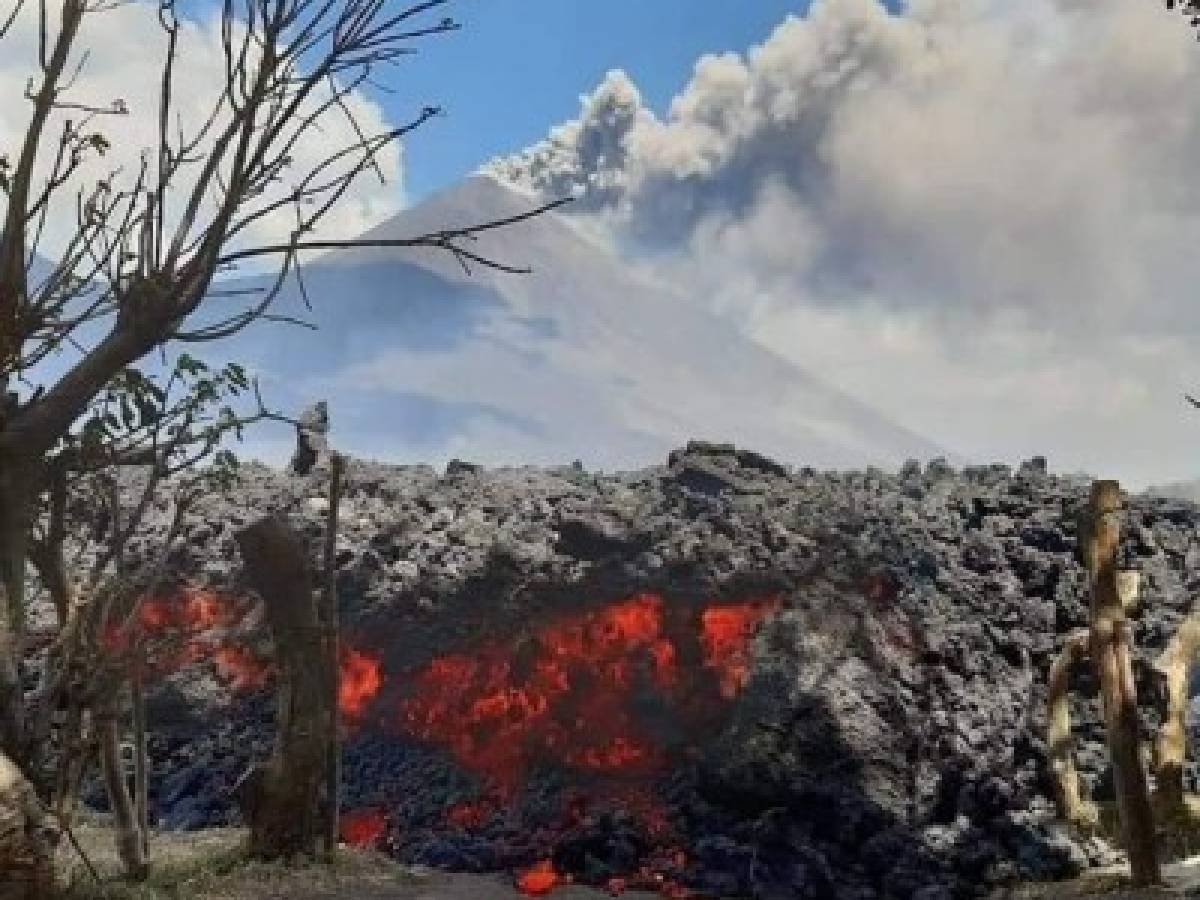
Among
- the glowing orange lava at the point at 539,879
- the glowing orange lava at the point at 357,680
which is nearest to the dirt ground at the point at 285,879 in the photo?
the glowing orange lava at the point at 539,879

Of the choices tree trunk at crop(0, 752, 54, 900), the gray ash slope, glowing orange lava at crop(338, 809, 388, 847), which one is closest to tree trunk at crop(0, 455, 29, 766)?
tree trunk at crop(0, 752, 54, 900)

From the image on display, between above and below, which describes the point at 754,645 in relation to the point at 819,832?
above

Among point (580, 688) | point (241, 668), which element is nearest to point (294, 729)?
point (580, 688)

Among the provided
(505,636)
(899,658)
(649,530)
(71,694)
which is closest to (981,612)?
(899,658)

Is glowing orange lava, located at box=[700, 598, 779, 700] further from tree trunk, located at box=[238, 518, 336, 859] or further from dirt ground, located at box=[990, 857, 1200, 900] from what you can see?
tree trunk, located at box=[238, 518, 336, 859]

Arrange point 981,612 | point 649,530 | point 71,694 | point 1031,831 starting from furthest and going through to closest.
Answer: point 649,530, point 981,612, point 1031,831, point 71,694

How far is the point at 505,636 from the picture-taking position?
59.1 ft

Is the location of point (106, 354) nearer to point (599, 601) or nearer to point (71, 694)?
point (71, 694)

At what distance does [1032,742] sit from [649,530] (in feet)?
18.2

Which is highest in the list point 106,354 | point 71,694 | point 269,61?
point 269,61

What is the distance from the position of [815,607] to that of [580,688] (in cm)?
301

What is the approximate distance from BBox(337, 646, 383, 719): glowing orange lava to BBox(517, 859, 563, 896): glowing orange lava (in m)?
5.37

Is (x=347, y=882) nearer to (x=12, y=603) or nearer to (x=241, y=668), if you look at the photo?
(x=241, y=668)

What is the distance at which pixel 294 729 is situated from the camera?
494 inches
